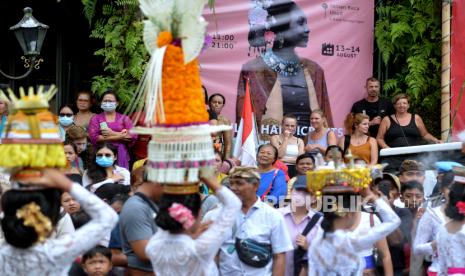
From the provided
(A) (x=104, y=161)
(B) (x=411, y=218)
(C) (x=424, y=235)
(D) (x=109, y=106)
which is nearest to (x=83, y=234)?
(C) (x=424, y=235)

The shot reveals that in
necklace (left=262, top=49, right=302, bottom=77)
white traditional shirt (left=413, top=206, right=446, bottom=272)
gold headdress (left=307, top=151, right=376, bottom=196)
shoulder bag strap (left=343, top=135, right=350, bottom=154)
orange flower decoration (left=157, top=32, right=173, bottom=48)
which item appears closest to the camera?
orange flower decoration (left=157, top=32, right=173, bottom=48)

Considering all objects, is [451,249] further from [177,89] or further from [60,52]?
[60,52]

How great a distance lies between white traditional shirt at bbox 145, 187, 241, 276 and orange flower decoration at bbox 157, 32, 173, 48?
995 mm

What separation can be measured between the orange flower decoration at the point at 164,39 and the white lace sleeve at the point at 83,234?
3.48ft

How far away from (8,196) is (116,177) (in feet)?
12.0

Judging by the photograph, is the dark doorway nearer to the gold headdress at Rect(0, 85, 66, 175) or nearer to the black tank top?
the black tank top

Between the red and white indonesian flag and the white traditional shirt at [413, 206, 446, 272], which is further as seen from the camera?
the red and white indonesian flag

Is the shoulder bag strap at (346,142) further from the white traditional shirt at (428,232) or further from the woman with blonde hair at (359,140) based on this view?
the white traditional shirt at (428,232)

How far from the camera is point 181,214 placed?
19.3 ft

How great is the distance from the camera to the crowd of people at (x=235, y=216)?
5766 millimetres

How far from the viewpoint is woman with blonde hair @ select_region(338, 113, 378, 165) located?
11102 millimetres

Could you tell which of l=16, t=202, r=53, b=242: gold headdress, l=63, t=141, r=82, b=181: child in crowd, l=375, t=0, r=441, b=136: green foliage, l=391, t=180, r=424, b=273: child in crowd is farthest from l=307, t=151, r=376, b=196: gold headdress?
l=375, t=0, r=441, b=136: green foliage

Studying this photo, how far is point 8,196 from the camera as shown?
5.76 metres

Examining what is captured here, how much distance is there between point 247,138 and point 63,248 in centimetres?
546
